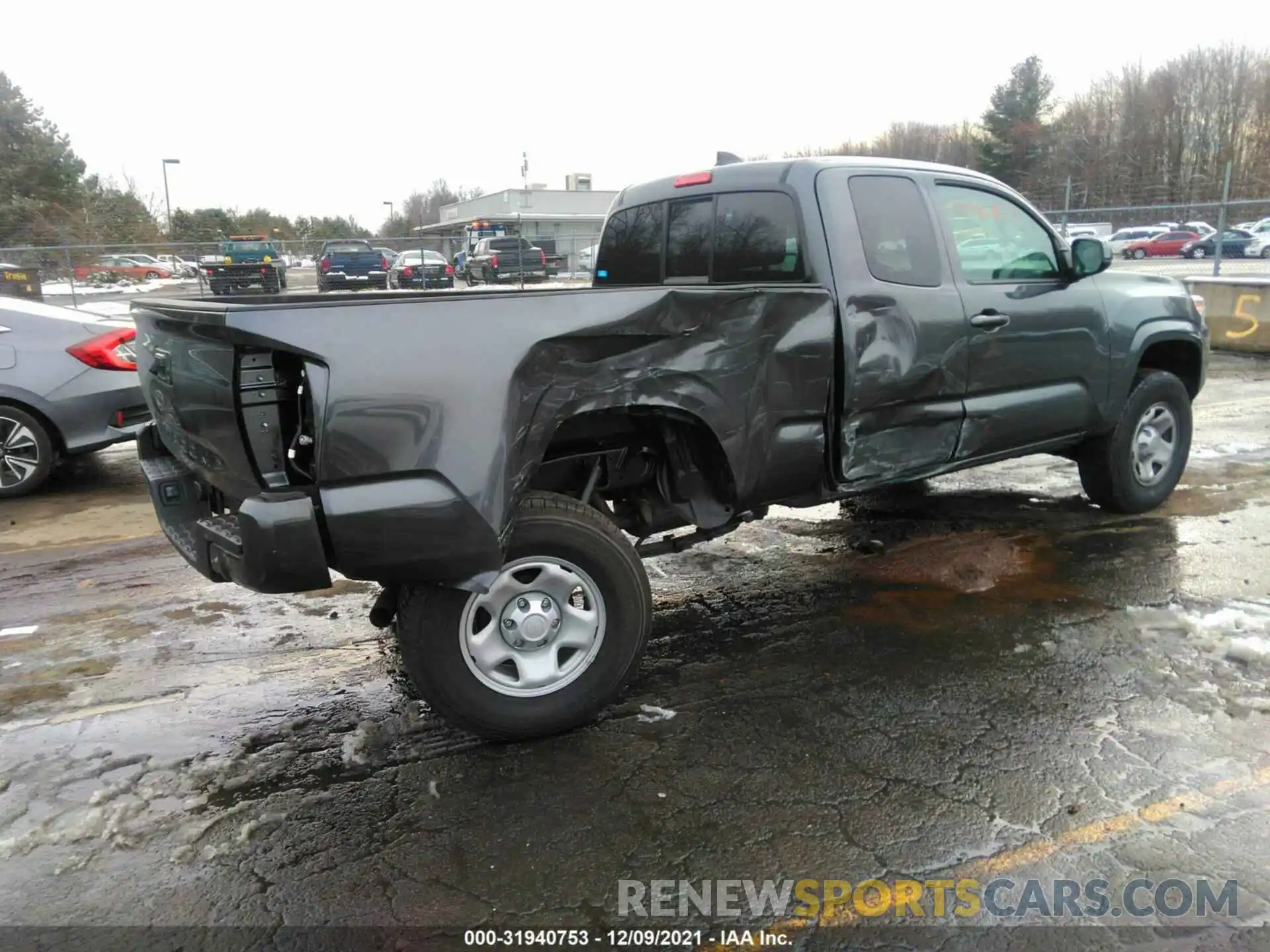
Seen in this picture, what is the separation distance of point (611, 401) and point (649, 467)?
0.72m

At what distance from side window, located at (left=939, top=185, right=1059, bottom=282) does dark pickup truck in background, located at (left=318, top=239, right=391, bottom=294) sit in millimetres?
21918

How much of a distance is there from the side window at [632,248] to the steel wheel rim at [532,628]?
7.29 feet

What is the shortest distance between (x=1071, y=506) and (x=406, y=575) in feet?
15.9

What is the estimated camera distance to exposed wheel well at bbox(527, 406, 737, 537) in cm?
354

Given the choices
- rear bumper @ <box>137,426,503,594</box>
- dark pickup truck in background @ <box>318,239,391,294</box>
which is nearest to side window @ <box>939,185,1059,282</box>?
rear bumper @ <box>137,426,503,594</box>

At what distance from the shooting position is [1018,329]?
15.3 ft

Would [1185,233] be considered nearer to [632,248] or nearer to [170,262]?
[170,262]

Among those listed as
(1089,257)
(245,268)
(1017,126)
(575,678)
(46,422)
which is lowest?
(575,678)

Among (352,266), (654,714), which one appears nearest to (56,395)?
(654,714)

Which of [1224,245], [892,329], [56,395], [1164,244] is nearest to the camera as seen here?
[892,329]

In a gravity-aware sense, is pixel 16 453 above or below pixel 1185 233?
below

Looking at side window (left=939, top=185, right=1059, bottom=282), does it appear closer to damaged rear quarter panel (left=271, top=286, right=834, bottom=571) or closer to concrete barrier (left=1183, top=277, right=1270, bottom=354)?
damaged rear quarter panel (left=271, top=286, right=834, bottom=571)

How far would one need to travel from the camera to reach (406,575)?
289 cm

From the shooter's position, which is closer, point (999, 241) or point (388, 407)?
point (388, 407)
